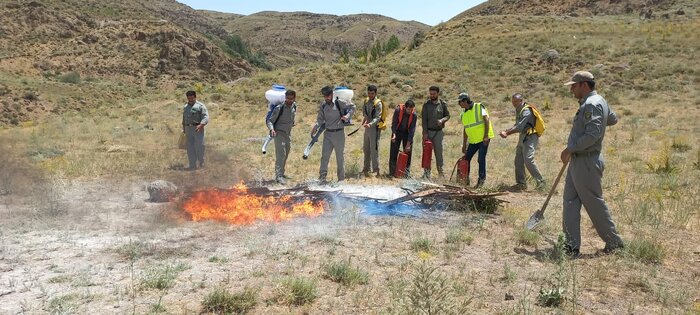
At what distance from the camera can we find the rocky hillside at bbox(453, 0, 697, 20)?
46375 millimetres

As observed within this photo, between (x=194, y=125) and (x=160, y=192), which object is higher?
(x=194, y=125)

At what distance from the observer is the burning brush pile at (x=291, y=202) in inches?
273

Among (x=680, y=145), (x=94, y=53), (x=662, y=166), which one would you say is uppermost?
(x=94, y=53)

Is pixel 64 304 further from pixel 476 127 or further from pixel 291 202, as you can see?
pixel 476 127

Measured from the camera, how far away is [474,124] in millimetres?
8797

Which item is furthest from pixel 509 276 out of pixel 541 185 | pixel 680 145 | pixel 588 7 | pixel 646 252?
pixel 588 7

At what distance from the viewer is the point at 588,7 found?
5866cm

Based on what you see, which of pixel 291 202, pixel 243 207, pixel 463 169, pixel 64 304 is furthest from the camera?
pixel 463 169

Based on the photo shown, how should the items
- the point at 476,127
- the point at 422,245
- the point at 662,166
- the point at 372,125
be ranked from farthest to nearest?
the point at 662,166 < the point at 372,125 < the point at 476,127 < the point at 422,245

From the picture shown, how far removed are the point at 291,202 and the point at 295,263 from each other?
246cm

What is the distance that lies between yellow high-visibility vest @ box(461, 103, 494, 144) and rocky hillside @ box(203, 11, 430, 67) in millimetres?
81382

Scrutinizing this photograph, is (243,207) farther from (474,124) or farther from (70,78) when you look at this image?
(70,78)

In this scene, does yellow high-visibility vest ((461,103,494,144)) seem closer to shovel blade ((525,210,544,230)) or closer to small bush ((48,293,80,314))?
shovel blade ((525,210,544,230))

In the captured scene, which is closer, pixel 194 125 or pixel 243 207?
pixel 243 207
